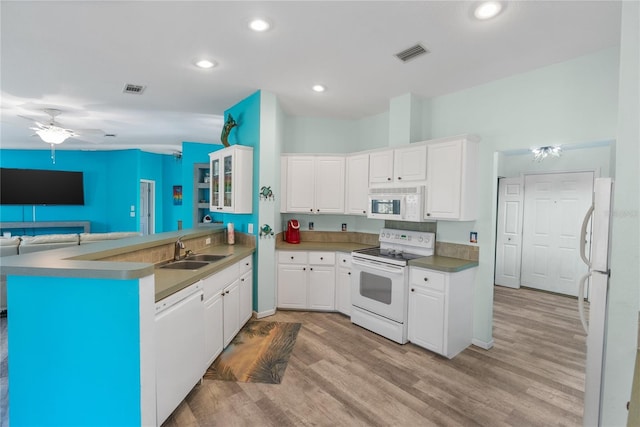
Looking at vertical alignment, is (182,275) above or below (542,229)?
below

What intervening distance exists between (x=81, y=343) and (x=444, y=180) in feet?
10.5

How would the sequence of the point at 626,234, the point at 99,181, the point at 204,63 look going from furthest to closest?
the point at 99,181
the point at 204,63
the point at 626,234

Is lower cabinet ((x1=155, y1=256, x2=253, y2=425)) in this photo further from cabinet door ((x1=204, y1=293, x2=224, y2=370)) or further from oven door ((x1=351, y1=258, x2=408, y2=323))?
oven door ((x1=351, y1=258, x2=408, y2=323))

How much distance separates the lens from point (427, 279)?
9.85 feet

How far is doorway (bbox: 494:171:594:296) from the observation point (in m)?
4.78

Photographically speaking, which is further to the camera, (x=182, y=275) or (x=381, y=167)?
(x=381, y=167)

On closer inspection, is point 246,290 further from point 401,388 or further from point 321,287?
point 401,388

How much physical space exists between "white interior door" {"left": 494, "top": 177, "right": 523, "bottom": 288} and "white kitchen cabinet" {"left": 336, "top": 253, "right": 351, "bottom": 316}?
3.42 m

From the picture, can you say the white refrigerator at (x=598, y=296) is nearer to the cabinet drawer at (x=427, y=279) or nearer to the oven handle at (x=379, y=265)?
the cabinet drawer at (x=427, y=279)

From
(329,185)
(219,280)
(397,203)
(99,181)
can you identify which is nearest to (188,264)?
(219,280)

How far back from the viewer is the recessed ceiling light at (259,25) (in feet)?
7.12

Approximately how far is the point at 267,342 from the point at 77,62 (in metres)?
3.33

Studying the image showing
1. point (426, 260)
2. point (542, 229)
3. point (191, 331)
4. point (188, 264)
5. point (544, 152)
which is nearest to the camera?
point (191, 331)

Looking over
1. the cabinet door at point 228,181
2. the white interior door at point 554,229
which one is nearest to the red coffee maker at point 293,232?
the cabinet door at point 228,181
